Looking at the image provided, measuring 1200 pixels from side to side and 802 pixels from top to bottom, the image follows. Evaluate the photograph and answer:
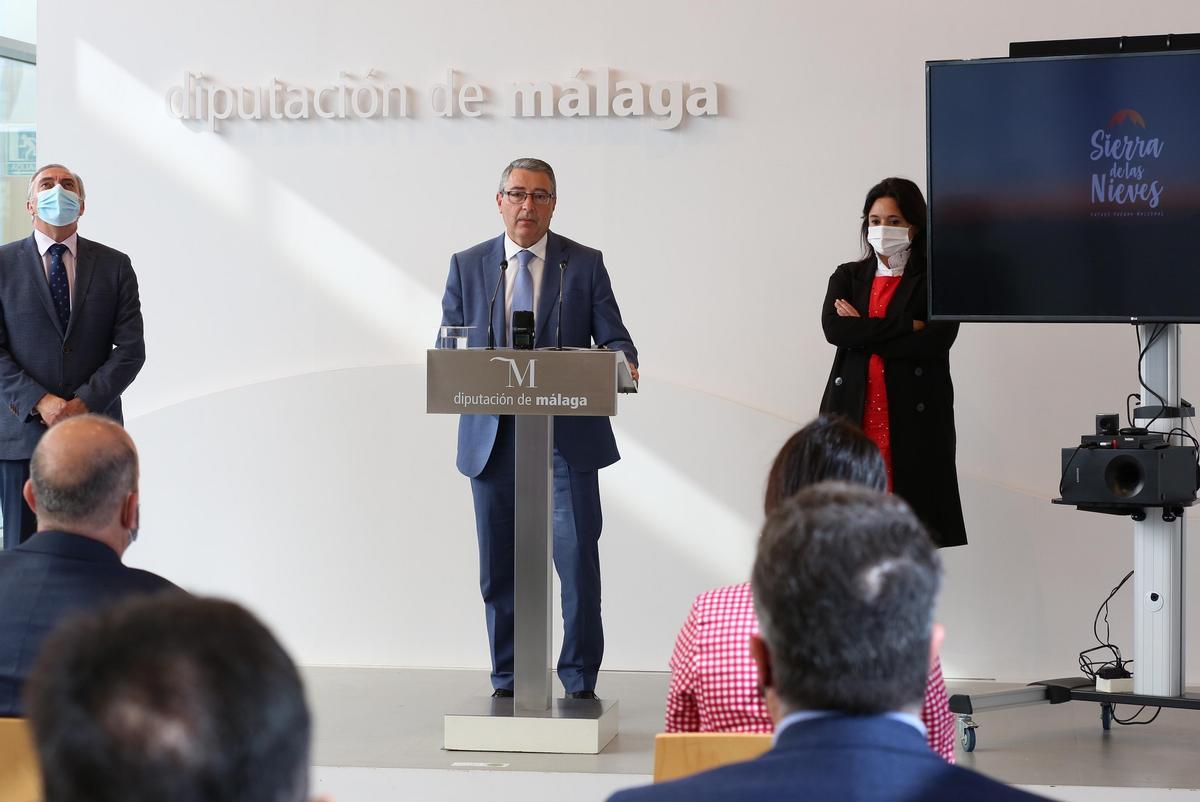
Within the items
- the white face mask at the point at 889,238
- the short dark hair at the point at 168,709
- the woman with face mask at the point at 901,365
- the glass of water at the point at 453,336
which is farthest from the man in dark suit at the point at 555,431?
the short dark hair at the point at 168,709

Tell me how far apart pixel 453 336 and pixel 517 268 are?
1.52 feet

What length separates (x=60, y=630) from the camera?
0.92 m

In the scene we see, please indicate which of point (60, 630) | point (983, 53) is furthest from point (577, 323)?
point (60, 630)

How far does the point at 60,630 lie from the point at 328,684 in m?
4.78

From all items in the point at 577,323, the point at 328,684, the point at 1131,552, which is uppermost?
the point at 577,323

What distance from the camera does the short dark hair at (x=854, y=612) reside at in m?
1.27

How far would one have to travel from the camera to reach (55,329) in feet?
16.2

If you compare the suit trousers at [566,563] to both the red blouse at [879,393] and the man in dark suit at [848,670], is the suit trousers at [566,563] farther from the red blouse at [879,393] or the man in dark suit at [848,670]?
the man in dark suit at [848,670]

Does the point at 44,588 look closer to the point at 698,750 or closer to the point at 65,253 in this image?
the point at 698,750

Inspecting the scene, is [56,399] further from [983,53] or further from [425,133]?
[983,53]

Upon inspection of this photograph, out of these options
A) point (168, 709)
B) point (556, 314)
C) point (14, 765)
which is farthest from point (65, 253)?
point (168, 709)

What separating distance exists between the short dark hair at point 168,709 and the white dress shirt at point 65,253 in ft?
14.5

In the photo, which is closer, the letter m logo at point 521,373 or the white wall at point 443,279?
the letter m logo at point 521,373

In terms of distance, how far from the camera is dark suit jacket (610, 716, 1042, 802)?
122 cm
